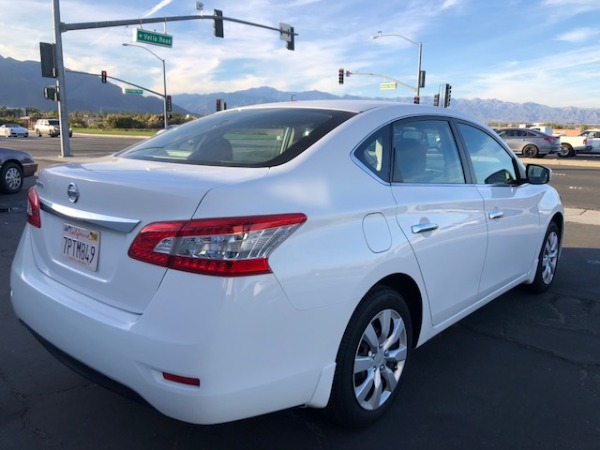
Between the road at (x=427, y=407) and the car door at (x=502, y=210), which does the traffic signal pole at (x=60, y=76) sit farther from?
the car door at (x=502, y=210)

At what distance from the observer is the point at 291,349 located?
2168 mm

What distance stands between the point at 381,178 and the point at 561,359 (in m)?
2.05

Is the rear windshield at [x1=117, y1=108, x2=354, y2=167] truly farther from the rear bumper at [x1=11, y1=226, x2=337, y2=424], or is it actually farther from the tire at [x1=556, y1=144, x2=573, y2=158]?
the tire at [x1=556, y1=144, x2=573, y2=158]

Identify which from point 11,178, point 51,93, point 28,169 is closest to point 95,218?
point 11,178

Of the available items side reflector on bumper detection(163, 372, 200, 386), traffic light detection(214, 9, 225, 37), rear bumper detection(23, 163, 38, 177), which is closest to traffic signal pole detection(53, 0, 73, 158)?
traffic light detection(214, 9, 225, 37)

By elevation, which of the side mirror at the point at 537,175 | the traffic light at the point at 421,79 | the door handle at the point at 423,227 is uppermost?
the traffic light at the point at 421,79

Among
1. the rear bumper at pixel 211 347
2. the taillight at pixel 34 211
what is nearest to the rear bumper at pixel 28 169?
the taillight at pixel 34 211

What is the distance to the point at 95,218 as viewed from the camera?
2.29 metres

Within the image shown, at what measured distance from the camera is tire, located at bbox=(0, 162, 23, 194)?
10758mm

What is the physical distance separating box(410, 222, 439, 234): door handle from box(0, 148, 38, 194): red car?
1048 cm

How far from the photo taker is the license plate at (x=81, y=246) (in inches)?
91.8

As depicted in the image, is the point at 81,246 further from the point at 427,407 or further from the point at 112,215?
the point at 427,407

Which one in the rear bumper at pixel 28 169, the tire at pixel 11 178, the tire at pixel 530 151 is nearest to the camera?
the tire at pixel 11 178

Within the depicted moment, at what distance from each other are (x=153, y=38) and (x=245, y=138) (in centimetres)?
2278
